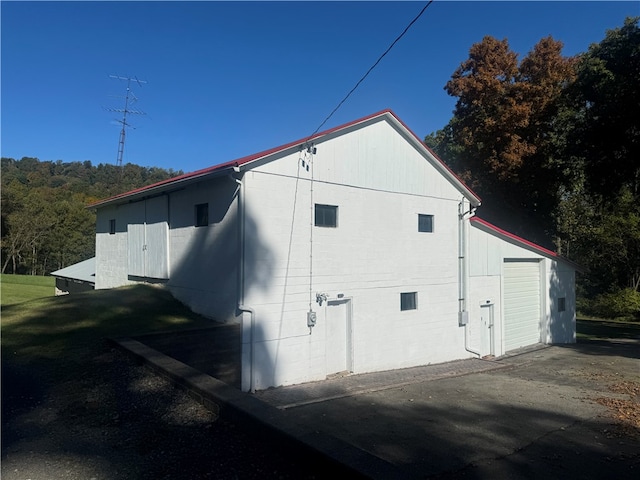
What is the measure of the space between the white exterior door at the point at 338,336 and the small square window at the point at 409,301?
2294mm

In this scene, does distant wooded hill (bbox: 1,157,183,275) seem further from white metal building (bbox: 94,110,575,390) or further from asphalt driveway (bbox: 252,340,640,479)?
asphalt driveway (bbox: 252,340,640,479)

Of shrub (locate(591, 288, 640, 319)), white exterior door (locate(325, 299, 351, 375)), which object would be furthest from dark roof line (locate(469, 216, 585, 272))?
shrub (locate(591, 288, 640, 319))

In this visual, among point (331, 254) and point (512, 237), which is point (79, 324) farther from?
point (512, 237)

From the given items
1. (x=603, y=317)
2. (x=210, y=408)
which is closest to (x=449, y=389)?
(x=210, y=408)

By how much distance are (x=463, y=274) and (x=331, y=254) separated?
20.7 ft

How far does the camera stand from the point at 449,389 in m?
10.7

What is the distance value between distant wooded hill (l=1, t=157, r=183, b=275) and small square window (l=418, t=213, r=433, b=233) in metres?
40.5

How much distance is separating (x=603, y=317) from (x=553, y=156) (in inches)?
778

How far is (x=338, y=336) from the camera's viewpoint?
11484 millimetres

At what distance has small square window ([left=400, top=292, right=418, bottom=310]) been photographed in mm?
13211

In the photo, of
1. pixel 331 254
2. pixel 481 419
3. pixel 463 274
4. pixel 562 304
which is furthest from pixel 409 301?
pixel 562 304

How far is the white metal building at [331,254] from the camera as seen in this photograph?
9930 mm

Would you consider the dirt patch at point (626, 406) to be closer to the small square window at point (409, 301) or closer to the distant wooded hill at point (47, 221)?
the small square window at point (409, 301)

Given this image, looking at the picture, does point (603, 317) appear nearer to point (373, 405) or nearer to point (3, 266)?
point (373, 405)
